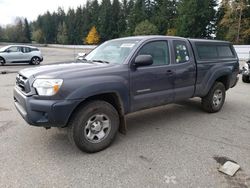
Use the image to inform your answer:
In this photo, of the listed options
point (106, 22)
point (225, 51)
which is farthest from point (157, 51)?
point (106, 22)

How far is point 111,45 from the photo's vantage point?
195 inches

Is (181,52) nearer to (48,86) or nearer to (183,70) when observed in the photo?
(183,70)

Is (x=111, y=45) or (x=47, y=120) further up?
(x=111, y=45)

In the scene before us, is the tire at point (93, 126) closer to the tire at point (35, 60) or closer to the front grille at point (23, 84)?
the front grille at point (23, 84)

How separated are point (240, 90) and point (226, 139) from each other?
552 cm

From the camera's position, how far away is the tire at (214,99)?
19.3 feet

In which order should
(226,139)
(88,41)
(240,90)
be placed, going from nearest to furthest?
(226,139) < (240,90) < (88,41)

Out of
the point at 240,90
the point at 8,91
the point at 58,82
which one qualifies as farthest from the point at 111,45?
the point at 240,90

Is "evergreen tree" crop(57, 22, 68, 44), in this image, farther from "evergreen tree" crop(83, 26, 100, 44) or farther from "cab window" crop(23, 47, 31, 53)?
"cab window" crop(23, 47, 31, 53)

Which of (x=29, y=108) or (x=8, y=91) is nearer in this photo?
(x=29, y=108)

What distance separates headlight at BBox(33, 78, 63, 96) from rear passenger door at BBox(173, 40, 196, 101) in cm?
239

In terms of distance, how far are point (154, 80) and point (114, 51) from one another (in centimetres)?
92

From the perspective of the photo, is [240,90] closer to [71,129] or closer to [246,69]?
[246,69]

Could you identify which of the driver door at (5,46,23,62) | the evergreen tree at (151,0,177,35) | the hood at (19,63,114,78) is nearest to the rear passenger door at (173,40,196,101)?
the hood at (19,63,114,78)
